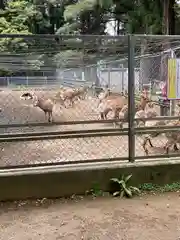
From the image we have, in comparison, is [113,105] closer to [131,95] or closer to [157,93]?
[157,93]

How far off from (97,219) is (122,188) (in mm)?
745

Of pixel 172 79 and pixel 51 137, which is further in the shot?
pixel 172 79

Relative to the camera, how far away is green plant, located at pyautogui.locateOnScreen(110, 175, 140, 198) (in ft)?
14.3

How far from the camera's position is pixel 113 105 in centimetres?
Answer: 762

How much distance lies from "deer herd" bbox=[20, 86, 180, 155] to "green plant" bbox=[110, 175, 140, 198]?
0.94 meters

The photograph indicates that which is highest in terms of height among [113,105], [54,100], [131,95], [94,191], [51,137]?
[131,95]

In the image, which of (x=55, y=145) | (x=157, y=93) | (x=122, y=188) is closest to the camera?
(x=122, y=188)

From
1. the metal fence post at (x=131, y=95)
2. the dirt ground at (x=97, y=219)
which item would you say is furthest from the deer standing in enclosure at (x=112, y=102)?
the dirt ground at (x=97, y=219)

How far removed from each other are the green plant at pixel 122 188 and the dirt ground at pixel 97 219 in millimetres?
109

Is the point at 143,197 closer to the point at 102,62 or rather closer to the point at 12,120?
the point at 12,120

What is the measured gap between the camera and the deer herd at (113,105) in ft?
18.2

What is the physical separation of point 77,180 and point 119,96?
3771mm

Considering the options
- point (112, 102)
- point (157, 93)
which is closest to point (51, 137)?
point (112, 102)

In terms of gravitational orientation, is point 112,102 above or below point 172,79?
below
